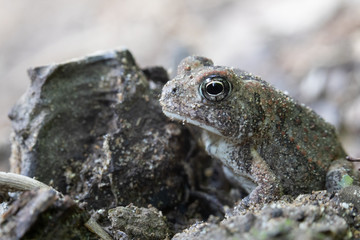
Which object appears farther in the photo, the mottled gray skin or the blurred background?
the blurred background

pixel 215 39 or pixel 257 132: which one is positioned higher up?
pixel 215 39

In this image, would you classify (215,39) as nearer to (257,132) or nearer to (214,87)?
(257,132)

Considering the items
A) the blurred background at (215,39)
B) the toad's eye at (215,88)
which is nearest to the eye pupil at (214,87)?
the toad's eye at (215,88)

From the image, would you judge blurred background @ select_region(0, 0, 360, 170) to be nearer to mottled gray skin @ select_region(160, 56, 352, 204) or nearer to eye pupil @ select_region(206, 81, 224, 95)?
mottled gray skin @ select_region(160, 56, 352, 204)

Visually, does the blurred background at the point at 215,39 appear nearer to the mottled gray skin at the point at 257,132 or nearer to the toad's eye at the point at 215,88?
the mottled gray skin at the point at 257,132

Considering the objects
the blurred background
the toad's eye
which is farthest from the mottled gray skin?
the blurred background

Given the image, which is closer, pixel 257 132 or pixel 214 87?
pixel 214 87

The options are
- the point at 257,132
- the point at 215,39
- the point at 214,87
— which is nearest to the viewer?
the point at 214,87

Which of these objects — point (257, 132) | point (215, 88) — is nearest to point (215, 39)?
point (257, 132)
